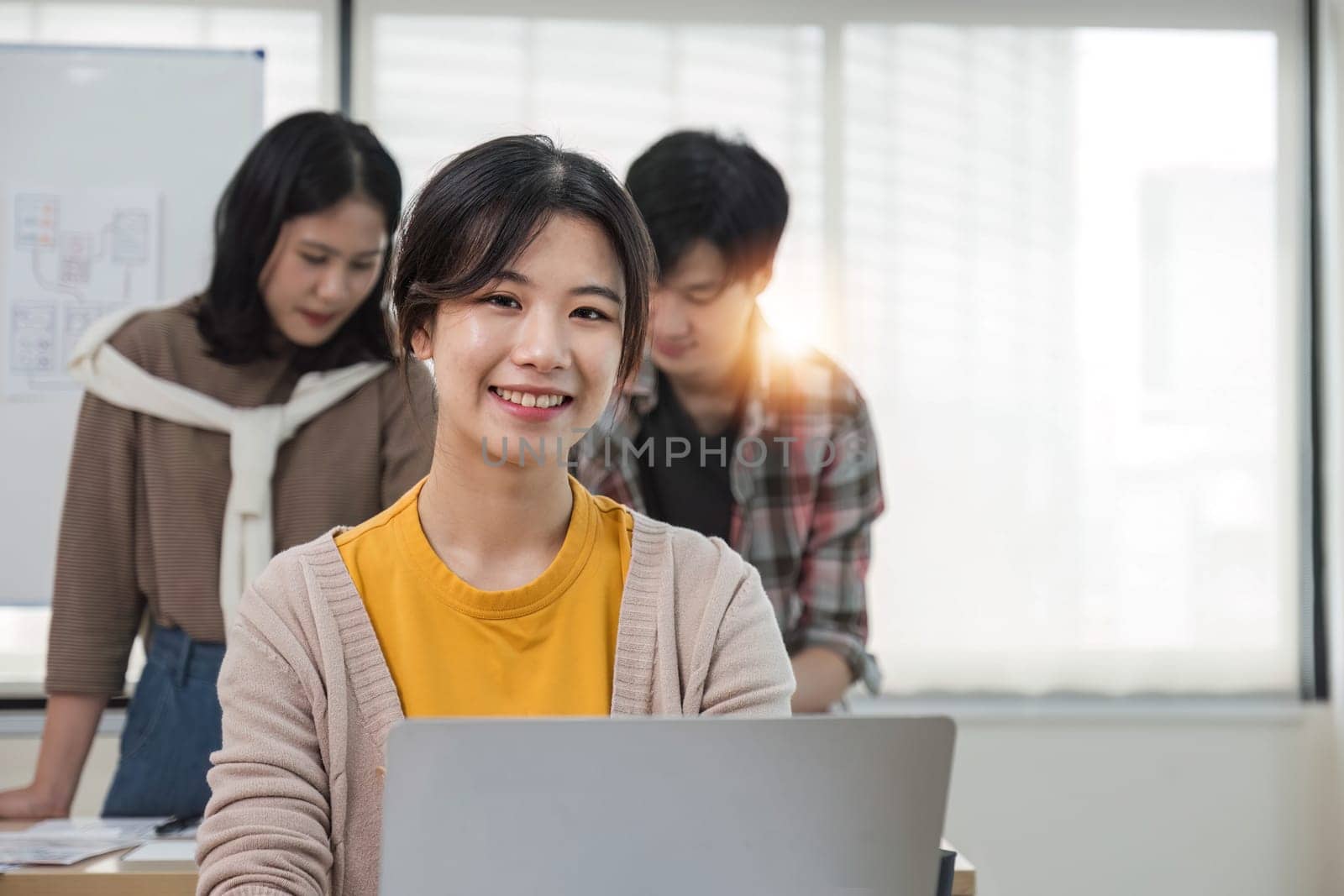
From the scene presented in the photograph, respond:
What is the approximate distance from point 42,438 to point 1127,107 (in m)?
2.55

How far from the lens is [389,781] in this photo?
2.29ft

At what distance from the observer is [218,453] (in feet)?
6.29

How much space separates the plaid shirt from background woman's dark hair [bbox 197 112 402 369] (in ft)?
1.31

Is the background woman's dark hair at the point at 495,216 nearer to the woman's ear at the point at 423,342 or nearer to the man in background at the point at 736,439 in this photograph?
the woman's ear at the point at 423,342

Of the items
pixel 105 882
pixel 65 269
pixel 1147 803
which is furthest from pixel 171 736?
pixel 1147 803

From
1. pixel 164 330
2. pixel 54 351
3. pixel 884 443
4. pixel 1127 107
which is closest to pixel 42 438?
pixel 54 351

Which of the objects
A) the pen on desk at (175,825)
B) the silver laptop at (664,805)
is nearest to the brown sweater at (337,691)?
the silver laptop at (664,805)

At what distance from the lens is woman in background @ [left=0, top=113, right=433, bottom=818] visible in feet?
6.04

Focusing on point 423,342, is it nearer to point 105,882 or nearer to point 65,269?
point 105,882

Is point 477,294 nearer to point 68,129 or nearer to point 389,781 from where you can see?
point 389,781

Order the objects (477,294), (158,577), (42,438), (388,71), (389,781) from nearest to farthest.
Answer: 1. (389,781)
2. (477,294)
3. (158,577)
4. (42,438)
5. (388,71)

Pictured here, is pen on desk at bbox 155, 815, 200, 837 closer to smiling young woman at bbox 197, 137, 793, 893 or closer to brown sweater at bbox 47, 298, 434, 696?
brown sweater at bbox 47, 298, 434, 696

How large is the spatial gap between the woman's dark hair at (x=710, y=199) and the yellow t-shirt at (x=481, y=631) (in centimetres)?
93

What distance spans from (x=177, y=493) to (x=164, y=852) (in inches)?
22.9
